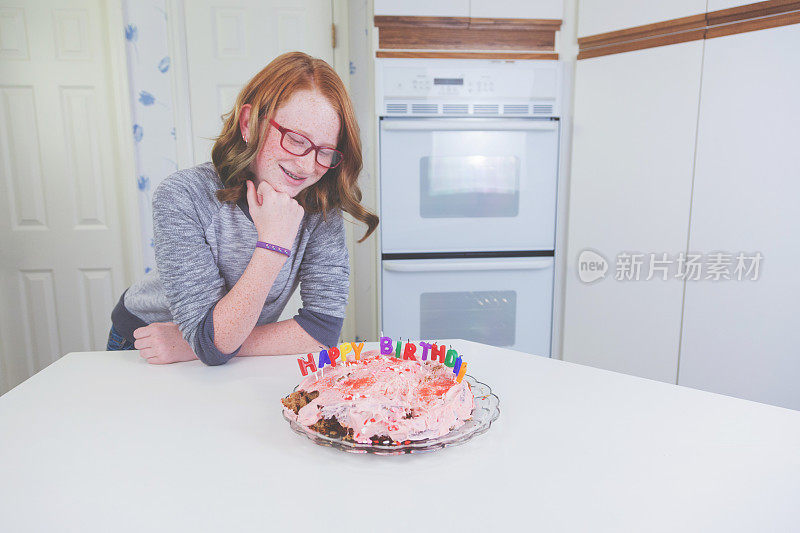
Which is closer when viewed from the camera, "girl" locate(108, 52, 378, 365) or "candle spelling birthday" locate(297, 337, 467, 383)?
"candle spelling birthday" locate(297, 337, 467, 383)

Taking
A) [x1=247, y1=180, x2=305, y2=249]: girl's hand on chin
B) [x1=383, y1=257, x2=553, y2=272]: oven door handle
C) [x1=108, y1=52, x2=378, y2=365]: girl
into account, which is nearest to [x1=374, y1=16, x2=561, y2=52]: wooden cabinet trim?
[x1=383, y1=257, x2=553, y2=272]: oven door handle

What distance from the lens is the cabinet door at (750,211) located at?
1824 mm

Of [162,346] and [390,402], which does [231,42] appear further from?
[390,402]

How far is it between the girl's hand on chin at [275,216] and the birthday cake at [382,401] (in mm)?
273

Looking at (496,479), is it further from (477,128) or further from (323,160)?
(477,128)

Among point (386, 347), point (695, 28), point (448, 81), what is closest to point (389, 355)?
point (386, 347)

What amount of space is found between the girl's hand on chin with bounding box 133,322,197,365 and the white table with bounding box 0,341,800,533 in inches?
4.4

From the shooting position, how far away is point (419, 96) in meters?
2.12

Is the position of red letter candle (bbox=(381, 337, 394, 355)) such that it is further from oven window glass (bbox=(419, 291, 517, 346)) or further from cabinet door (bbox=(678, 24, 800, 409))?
cabinet door (bbox=(678, 24, 800, 409))

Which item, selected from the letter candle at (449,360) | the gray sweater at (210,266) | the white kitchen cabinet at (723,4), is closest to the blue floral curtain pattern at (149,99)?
the gray sweater at (210,266)

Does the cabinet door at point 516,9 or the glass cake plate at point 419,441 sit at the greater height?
the cabinet door at point 516,9

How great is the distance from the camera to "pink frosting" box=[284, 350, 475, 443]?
24.6 inches

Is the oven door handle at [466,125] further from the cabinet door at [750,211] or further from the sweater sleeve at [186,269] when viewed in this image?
the sweater sleeve at [186,269]

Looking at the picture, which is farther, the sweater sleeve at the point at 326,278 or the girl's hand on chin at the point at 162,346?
the sweater sleeve at the point at 326,278
